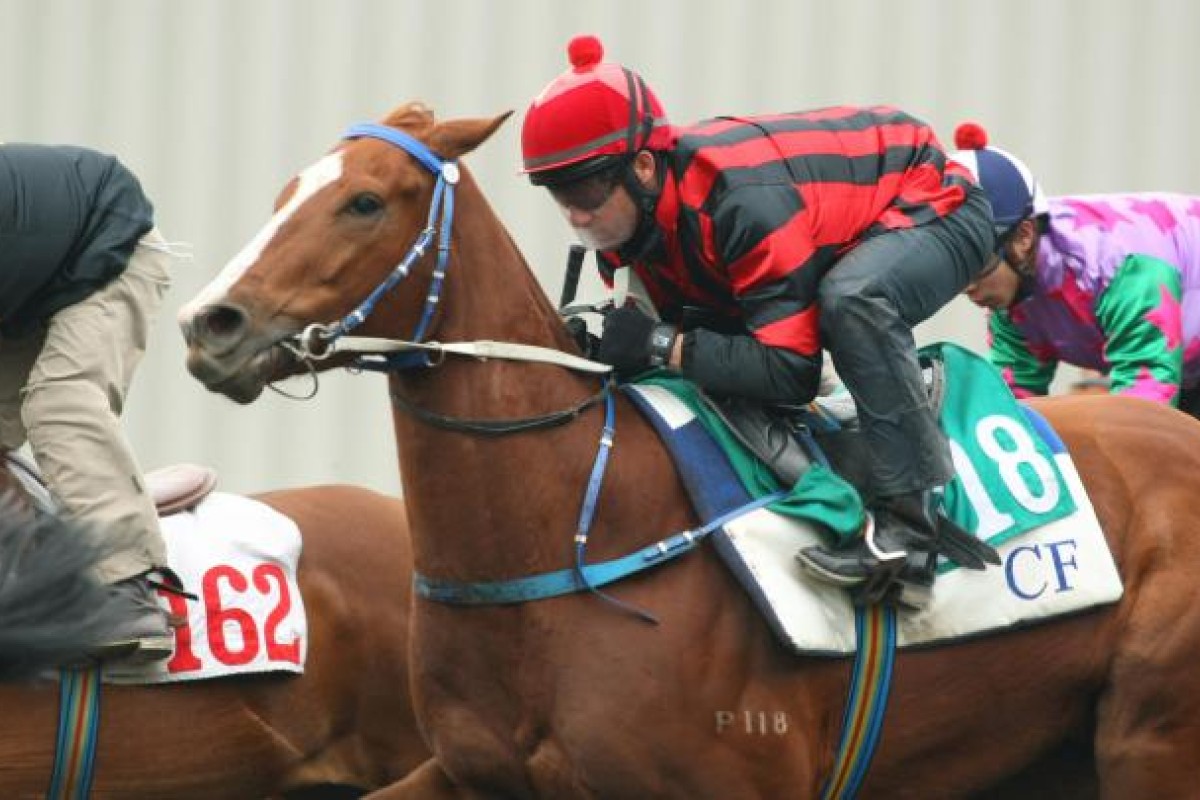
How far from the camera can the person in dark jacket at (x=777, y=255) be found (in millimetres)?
4277

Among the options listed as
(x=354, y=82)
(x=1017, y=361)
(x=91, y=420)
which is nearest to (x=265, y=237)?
(x=91, y=420)

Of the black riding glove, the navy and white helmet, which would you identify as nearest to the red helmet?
the black riding glove

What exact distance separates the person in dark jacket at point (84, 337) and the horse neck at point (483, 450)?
2.87ft

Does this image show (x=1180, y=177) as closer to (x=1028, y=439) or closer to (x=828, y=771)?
(x=1028, y=439)

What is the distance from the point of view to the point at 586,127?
4.27 metres

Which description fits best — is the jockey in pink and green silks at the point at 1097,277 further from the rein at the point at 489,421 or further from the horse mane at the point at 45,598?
the horse mane at the point at 45,598

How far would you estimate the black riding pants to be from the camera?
4.30m

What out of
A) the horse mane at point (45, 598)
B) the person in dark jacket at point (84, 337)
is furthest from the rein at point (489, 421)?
the person in dark jacket at point (84, 337)

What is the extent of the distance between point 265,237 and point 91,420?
41.4 inches

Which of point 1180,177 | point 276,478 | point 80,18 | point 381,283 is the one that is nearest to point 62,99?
point 80,18

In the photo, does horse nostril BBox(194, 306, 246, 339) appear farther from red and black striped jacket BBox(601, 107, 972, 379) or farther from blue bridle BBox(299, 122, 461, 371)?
red and black striped jacket BBox(601, 107, 972, 379)

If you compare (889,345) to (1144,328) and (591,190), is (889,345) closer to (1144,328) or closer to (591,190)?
(591,190)

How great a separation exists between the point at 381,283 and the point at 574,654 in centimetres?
75

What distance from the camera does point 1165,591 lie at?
182 inches
